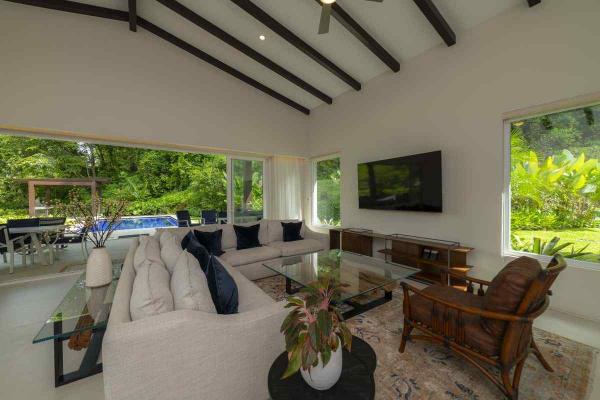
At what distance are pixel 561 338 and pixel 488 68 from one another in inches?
117

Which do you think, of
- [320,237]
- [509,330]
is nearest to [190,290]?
[509,330]

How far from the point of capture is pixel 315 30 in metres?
3.57

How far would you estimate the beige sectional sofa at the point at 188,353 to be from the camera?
1098 mm

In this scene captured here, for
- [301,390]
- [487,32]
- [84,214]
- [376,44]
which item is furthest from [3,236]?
[487,32]

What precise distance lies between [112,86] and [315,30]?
10.6ft

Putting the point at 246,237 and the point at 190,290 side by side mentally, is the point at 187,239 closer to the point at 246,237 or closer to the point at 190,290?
the point at 246,237

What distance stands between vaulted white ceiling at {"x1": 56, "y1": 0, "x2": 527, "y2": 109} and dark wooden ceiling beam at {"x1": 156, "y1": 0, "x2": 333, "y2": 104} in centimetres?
7

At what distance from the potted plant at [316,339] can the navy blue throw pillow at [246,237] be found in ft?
9.46

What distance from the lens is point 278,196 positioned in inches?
227

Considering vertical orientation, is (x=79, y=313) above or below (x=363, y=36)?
below

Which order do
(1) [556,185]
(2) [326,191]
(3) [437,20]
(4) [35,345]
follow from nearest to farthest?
(4) [35,345] → (1) [556,185] → (3) [437,20] → (2) [326,191]

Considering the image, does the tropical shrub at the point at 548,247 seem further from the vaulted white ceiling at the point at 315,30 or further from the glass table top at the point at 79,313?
the glass table top at the point at 79,313

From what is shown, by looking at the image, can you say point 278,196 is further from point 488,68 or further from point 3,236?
point 3,236

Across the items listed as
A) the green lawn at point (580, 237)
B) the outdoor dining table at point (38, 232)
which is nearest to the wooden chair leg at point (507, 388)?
the green lawn at point (580, 237)
